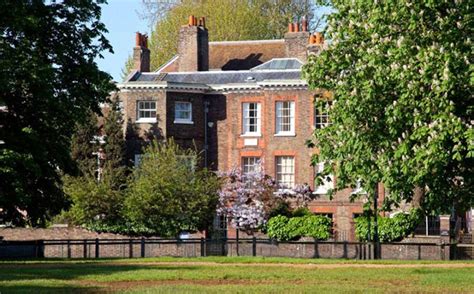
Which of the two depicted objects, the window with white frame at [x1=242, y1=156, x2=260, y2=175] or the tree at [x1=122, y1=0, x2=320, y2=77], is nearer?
the window with white frame at [x1=242, y1=156, x2=260, y2=175]

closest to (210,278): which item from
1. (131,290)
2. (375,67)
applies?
(131,290)

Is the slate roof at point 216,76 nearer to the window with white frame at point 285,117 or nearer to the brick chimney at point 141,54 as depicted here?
the window with white frame at point 285,117

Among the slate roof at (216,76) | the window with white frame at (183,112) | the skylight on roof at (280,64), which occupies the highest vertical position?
the skylight on roof at (280,64)

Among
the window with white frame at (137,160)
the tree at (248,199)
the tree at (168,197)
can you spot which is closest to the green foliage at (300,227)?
the tree at (248,199)

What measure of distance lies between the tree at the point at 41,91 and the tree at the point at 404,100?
1315 centimetres

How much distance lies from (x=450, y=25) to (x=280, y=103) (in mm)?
33151

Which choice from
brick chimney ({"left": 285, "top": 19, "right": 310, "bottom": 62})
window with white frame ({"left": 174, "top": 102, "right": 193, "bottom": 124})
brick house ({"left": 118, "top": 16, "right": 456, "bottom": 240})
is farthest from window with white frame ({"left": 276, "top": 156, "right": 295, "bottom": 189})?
brick chimney ({"left": 285, "top": 19, "right": 310, "bottom": 62})

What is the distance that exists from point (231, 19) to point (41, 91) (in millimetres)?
48056

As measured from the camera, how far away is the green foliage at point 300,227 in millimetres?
54125

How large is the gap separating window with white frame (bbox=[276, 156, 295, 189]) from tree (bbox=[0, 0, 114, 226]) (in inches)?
730

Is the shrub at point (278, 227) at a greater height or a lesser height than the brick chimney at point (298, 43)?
lesser

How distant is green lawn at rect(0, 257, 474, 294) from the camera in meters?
26.5

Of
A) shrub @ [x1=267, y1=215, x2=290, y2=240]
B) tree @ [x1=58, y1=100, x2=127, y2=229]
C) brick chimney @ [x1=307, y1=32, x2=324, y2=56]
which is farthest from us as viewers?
brick chimney @ [x1=307, y1=32, x2=324, y2=56]

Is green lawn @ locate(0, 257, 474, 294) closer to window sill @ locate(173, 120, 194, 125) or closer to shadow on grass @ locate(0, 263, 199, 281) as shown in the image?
shadow on grass @ locate(0, 263, 199, 281)
